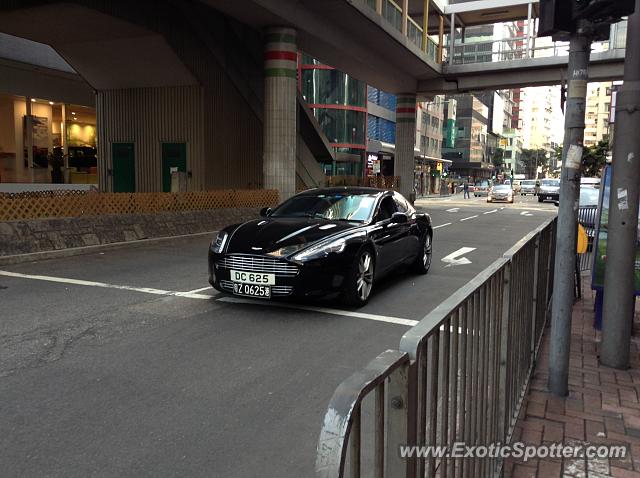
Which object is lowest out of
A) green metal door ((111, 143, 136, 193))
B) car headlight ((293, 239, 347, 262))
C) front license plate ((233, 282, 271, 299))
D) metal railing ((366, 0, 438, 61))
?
front license plate ((233, 282, 271, 299))

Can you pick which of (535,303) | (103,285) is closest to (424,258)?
(535,303)

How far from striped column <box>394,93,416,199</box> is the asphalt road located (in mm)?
25363

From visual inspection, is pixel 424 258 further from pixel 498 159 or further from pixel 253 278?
pixel 498 159

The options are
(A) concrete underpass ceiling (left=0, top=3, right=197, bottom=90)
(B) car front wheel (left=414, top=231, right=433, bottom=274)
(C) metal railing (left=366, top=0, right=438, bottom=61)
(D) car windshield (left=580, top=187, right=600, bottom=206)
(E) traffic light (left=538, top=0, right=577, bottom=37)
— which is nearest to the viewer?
(E) traffic light (left=538, top=0, right=577, bottom=37)

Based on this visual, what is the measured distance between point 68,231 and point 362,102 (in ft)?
137

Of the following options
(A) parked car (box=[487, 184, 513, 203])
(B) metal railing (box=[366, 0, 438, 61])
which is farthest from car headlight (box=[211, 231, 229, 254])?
(A) parked car (box=[487, 184, 513, 203])

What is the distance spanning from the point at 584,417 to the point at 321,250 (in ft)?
10.7

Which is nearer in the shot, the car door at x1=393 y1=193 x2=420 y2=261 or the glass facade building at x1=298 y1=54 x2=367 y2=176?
the car door at x1=393 y1=193 x2=420 y2=261

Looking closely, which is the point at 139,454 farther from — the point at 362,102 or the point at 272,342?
the point at 362,102

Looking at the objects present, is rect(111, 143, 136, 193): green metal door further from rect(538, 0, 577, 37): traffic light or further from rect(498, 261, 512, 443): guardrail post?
rect(498, 261, 512, 443): guardrail post

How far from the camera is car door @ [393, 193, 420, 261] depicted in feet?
26.8

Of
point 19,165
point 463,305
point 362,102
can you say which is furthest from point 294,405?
point 362,102

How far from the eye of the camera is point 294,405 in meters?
3.83

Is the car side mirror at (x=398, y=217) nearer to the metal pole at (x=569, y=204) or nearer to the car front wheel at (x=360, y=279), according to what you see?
the car front wheel at (x=360, y=279)
